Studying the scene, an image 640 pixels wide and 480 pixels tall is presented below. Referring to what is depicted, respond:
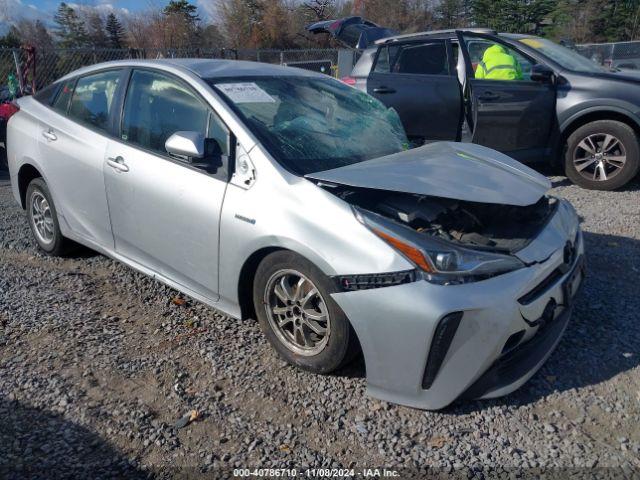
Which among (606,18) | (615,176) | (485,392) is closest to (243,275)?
(485,392)

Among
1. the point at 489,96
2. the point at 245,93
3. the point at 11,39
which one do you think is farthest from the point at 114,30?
the point at 245,93

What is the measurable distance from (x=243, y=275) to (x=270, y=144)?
0.75 meters

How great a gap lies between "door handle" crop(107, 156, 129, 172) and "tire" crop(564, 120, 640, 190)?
16.7 ft

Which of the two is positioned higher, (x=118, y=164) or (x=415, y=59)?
(x=415, y=59)

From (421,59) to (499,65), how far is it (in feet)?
3.47

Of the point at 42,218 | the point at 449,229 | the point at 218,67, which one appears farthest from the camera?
the point at 42,218

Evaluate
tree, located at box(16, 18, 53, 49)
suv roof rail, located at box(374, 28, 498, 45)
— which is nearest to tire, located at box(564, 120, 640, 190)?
suv roof rail, located at box(374, 28, 498, 45)

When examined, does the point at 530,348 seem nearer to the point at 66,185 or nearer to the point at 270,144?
the point at 270,144

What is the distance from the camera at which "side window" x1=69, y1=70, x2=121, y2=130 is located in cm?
398

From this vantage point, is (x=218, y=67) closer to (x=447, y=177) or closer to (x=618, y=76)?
(x=447, y=177)

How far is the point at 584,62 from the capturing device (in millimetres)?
7027

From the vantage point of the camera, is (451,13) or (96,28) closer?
(96,28)

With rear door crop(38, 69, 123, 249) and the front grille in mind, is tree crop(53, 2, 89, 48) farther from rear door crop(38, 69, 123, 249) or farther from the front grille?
the front grille

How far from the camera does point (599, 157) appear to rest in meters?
6.42
